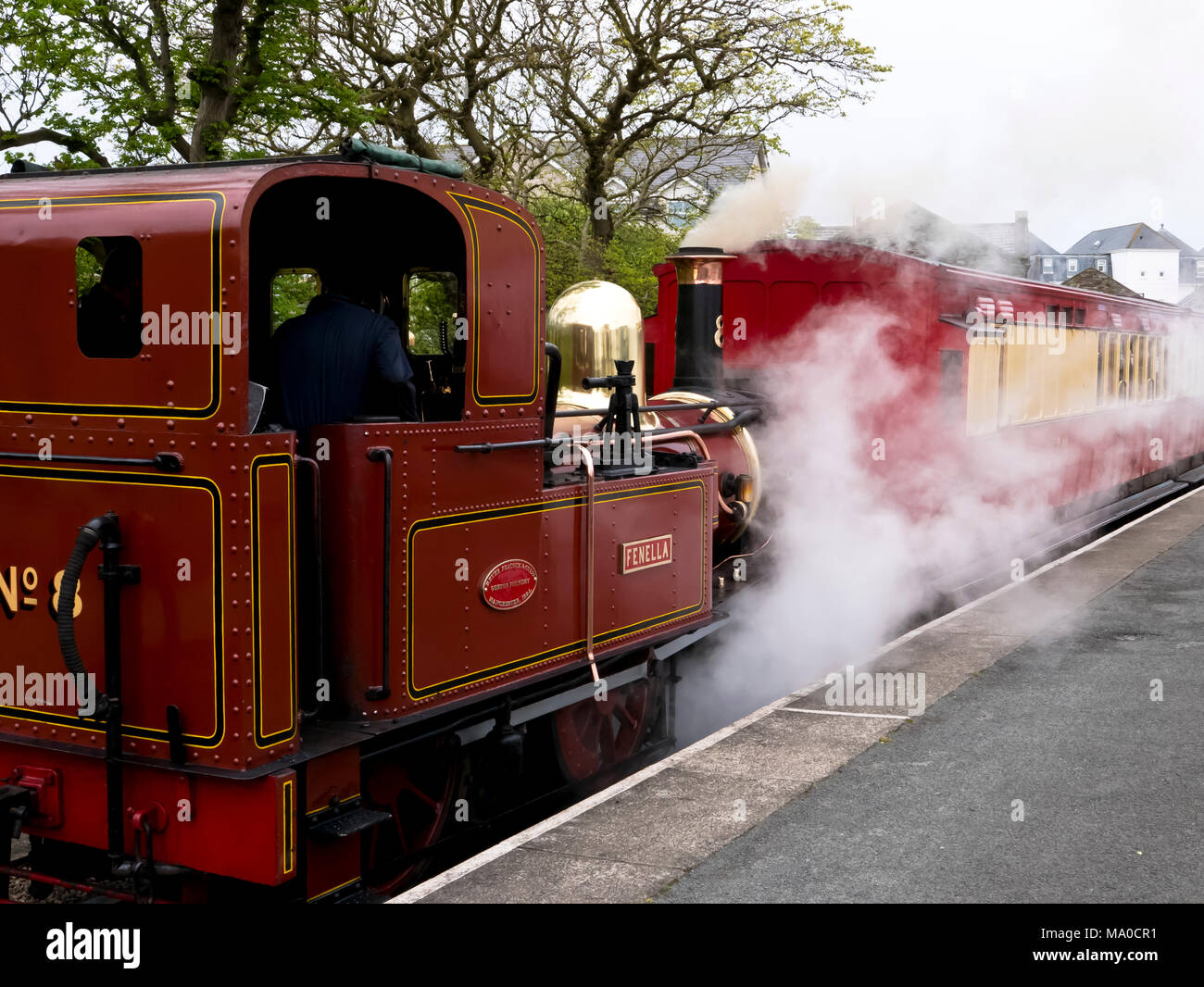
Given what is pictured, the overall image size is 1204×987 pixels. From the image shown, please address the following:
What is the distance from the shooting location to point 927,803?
4.81m

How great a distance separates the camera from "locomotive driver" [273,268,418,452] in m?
4.20

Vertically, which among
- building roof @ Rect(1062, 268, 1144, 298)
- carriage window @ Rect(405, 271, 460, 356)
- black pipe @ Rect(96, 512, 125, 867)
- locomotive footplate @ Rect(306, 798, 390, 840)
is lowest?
locomotive footplate @ Rect(306, 798, 390, 840)

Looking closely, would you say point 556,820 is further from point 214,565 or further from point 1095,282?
point 1095,282

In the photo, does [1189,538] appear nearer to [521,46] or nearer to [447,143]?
[521,46]

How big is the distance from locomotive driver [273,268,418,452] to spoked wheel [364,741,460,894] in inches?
50.6

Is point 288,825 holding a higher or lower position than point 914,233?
lower

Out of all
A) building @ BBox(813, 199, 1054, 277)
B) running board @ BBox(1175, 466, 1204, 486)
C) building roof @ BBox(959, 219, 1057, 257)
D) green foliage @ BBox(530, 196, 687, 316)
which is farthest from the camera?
building roof @ BBox(959, 219, 1057, 257)

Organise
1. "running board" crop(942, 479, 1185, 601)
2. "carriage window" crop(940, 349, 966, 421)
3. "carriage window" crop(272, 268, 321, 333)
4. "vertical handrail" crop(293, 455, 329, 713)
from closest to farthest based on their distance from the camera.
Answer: "vertical handrail" crop(293, 455, 329, 713)
"carriage window" crop(272, 268, 321, 333)
"carriage window" crop(940, 349, 966, 421)
"running board" crop(942, 479, 1185, 601)

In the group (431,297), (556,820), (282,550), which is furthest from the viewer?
(431,297)

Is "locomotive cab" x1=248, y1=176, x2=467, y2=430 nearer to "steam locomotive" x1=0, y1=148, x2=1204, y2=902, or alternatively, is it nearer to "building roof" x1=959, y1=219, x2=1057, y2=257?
"steam locomotive" x1=0, y1=148, x2=1204, y2=902

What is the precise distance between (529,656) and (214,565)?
5.32 feet

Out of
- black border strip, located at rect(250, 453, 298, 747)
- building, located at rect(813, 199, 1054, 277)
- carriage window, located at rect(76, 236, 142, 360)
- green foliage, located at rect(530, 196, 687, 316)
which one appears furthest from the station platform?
green foliage, located at rect(530, 196, 687, 316)

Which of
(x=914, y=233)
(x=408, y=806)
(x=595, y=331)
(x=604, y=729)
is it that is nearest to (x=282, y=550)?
(x=408, y=806)
